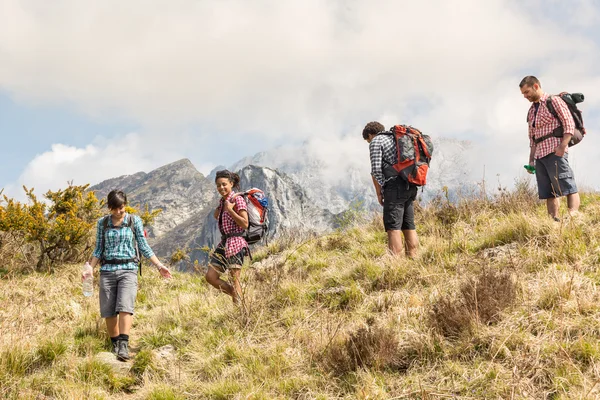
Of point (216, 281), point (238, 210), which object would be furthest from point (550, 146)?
point (216, 281)

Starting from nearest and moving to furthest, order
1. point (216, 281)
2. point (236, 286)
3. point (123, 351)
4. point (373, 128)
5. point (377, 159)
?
point (123, 351), point (236, 286), point (216, 281), point (377, 159), point (373, 128)

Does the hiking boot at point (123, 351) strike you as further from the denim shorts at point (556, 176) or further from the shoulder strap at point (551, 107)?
the shoulder strap at point (551, 107)

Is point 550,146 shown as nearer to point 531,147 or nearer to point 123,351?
point 531,147

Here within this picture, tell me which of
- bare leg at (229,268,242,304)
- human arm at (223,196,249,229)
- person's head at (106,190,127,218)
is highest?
person's head at (106,190,127,218)

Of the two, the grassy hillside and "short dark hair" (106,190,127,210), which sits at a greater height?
"short dark hair" (106,190,127,210)

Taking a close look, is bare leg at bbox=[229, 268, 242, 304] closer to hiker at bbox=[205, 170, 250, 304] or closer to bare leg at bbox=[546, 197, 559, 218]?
hiker at bbox=[205, 170, 250, 304]

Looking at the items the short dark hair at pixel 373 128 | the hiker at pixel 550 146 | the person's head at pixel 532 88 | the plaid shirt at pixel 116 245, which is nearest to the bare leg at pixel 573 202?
the hiker at pixel 550 146

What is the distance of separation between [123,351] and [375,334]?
9.02ft

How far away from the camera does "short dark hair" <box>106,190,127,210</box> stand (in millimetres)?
4551

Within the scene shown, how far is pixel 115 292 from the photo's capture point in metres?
4.54

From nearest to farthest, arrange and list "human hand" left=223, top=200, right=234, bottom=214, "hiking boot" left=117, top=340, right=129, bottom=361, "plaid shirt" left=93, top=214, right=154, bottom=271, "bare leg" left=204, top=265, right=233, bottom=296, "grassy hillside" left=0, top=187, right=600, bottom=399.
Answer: "grassy hillside" left=0, top=187, right=600, bottom=399 → "hiking boot" left=117, top=340, right=129, bottom=361 → "plaid shirt" left=93, top=214, right=154, bottom=271 → "human hand" left=223, top=200, right=234, bottom=214 → "bare leg" left=204, top=265, right=233, bottom=296

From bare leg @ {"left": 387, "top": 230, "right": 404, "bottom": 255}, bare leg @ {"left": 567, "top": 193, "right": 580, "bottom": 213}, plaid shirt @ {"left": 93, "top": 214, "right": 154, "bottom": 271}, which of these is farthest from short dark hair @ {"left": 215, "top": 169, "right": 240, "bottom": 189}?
bare leg @ {"left": 567, "top": 193, "right": 580, "bottom": 213}

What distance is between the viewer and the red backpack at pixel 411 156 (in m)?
4.90

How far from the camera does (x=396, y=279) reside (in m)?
4.60
